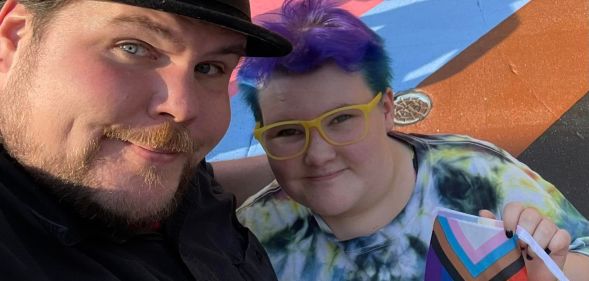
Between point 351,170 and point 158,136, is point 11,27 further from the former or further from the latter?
point 351,170

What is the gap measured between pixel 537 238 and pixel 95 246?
3.77 ft

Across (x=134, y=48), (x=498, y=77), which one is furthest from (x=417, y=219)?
(x=498, y=77)

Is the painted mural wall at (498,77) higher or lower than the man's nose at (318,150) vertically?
lower

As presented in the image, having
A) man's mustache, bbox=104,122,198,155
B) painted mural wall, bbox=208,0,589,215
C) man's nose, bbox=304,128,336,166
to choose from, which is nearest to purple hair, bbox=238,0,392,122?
man's nose, bbox=304,128,336,166

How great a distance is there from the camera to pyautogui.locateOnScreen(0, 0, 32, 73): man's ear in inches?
50.1

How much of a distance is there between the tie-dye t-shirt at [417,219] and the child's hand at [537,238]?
0.29 meters

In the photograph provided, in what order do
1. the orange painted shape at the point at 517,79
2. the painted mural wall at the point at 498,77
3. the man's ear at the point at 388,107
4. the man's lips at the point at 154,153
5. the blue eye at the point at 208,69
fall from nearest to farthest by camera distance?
the man's lips at the point at 154,153, the blue eye at the point at 208,69, the man's ear at the point at 388,107, the painted mural wall at the point at 498,77, the orange painted shape at the point at 517,79

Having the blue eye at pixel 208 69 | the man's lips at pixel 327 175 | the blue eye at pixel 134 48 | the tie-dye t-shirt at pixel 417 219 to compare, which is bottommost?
the tie-dye t-shirt at pixel 417 219

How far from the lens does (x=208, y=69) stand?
56.2 inches

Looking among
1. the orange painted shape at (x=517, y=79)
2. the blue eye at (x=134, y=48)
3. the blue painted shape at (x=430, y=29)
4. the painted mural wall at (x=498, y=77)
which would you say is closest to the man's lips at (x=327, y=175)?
the blue eye at (x=134, y=48)

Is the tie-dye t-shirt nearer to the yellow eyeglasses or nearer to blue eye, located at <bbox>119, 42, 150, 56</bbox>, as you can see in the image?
the yellow eyeglasses

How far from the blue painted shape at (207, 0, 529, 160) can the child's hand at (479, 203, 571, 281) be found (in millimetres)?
2120

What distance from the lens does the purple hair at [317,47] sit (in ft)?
5.81

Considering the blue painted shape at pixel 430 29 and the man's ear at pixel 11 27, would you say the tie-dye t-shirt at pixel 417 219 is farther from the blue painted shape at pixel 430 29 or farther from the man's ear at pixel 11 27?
the blue painted shape at pixel 430 29
